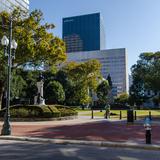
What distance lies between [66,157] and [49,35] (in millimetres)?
31236

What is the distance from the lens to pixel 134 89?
119 m

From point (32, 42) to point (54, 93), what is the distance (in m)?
37.3

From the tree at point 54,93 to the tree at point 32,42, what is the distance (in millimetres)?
33612

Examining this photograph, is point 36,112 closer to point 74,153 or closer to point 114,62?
point 74,153

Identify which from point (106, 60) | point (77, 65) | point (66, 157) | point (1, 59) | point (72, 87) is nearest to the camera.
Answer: point (66, 157)

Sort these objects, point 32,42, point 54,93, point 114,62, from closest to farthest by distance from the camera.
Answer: point 32,42
point 54,93
point 114,62

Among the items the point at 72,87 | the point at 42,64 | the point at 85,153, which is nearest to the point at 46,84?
the point at 72,87

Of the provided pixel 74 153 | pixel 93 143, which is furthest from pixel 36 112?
pixel 74 153

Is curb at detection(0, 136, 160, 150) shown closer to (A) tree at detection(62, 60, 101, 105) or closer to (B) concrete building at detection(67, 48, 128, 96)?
(A) tree at detection(62, 60, 101, 105)

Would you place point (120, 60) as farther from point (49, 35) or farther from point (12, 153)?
point (12, 153)

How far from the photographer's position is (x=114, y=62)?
18875cm

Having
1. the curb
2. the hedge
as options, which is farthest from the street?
→ the hedge

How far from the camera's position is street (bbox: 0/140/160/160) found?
12.4 m

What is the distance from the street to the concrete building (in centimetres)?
16097
